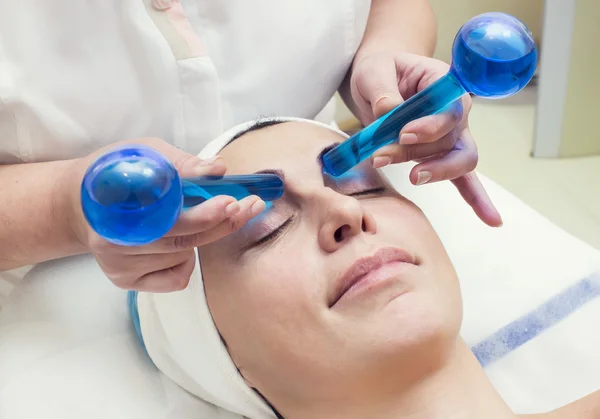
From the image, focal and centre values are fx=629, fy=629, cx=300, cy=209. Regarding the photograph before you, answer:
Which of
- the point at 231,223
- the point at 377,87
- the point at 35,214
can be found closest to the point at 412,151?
the point at 377,87

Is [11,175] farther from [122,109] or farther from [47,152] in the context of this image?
[122,109]

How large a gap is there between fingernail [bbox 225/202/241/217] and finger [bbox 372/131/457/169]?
0.68ft

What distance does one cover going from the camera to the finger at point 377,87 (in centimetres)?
77

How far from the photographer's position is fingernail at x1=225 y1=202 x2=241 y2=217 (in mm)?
582

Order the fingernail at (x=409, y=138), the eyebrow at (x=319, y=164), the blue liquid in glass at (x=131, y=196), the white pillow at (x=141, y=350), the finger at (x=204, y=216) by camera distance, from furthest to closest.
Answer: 1. the white pillow at (x=141, y=350)
2. the eyebrow at (x=319, y=164)
3. the fingernail at (x=409, y=138)
4. the finger at (x=204, y=216)
5. the blue liquid in glass at (x=131, y=196)

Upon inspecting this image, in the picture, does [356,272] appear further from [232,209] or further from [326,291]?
[232,209]

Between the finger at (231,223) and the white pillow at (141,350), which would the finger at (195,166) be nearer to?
the finger at (231,223)

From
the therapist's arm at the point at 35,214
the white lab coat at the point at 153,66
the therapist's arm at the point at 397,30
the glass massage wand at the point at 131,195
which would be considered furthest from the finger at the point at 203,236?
the therapist's arm at the point at 397,30

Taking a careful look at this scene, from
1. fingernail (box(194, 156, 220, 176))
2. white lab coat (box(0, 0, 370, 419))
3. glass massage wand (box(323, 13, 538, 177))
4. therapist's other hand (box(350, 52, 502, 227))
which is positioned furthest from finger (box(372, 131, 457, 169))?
white lab coat (box(0, 0, 370, 419))

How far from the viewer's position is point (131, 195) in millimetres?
468

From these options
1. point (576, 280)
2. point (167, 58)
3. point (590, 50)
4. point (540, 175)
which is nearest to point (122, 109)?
point (167, 58)

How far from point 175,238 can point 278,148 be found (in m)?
0.26

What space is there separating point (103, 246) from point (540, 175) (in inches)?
47.1

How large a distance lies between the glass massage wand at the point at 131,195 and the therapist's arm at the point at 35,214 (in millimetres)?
317
